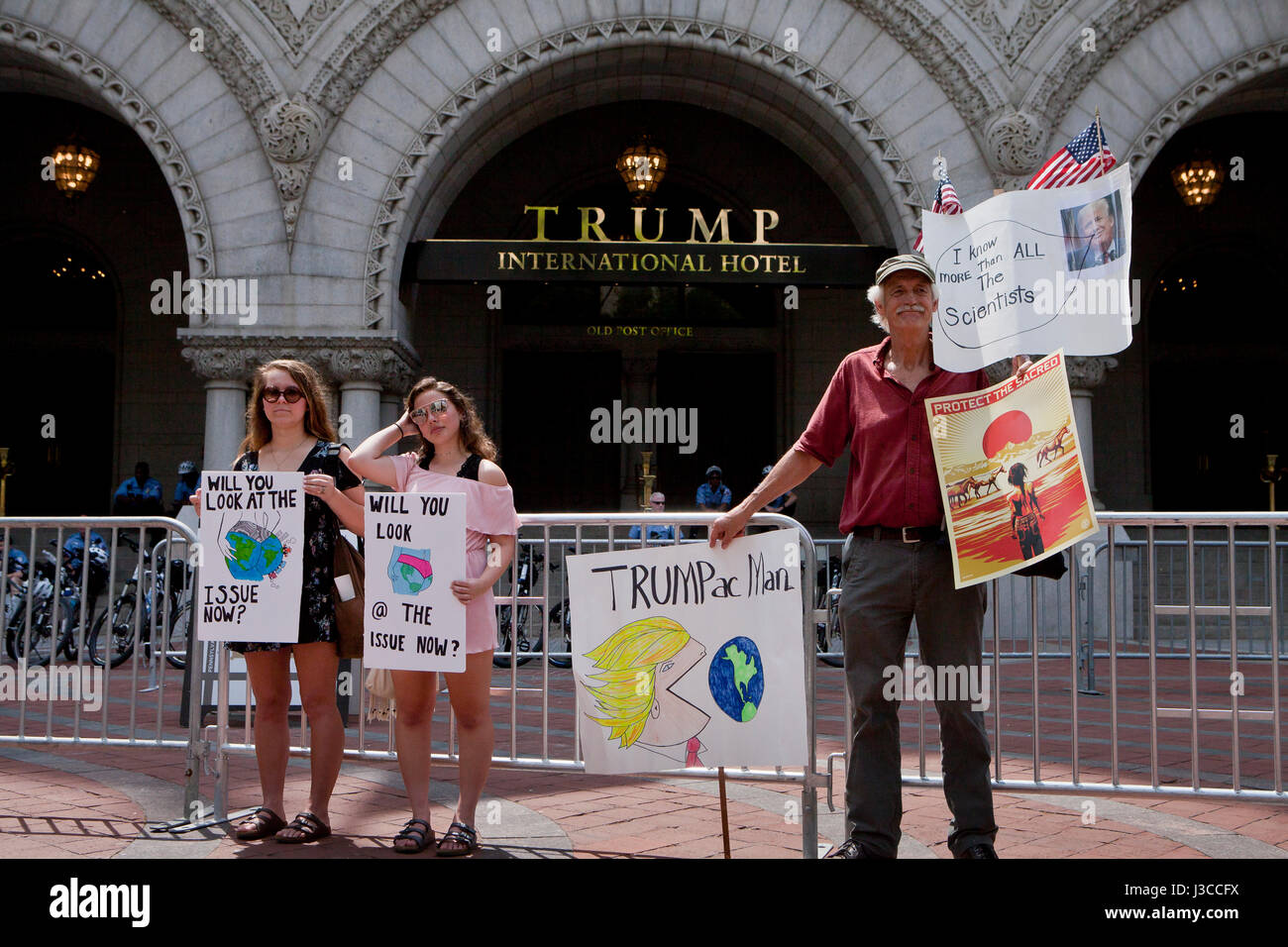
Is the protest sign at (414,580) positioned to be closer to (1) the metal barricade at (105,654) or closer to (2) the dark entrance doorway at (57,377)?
(1) the metal barricade at (105,654)

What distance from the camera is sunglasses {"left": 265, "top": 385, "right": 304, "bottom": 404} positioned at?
486 cm

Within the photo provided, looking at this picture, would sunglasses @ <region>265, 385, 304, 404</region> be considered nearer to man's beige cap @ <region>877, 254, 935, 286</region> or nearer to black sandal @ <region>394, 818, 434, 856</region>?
black sandal @ <region>394, 818, 434, 856</region>

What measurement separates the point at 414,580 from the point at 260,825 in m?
1.25

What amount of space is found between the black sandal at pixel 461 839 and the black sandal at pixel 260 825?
0.84m

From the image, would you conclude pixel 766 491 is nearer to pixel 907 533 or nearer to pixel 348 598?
pixel 907 533

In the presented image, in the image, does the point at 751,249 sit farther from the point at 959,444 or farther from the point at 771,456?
the point at 959,444

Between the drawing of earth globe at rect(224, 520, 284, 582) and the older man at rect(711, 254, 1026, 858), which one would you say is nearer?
the older man at rect(711, 254, 1026, 858)

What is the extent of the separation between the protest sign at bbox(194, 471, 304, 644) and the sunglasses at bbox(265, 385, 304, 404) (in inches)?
12.6

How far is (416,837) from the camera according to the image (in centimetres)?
448

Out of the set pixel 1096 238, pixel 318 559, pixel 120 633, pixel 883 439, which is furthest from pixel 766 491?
pixel 120 633

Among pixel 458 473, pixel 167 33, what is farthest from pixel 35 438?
pixel 458 473

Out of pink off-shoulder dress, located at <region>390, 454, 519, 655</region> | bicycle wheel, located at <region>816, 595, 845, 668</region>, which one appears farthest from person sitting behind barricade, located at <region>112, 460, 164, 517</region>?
pink off-shoulder dress, located at <region>390, 454, 519, 655</region>

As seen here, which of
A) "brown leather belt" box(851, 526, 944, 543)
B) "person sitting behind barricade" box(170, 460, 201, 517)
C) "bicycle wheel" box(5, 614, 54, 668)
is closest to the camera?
"brown leather belt" box(851, 526, 944, 543)

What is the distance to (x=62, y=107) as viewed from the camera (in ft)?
60.4
